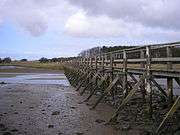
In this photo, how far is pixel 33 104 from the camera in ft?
61.7

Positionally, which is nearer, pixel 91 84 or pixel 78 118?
pixel 78 118

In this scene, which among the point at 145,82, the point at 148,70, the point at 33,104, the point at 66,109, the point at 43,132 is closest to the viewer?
the point at 43,132

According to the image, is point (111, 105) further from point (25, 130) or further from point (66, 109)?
point (25, 130)

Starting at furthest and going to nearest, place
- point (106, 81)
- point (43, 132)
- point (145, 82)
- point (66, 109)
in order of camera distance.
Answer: point (106, 81)
point (66, 109)
point (145, 82)
point (43, 132)

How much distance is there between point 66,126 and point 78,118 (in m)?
1.83

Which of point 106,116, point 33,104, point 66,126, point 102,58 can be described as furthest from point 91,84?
point 66,126

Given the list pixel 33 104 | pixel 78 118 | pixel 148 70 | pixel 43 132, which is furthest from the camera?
pixel 33 104

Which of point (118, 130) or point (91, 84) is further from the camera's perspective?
point (91, 84)

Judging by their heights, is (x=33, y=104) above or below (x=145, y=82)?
below

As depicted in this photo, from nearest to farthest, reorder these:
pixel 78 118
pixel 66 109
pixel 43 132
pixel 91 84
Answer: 1. pixel 43 132
2. pixel 78 118
3. pixel 66 109
4. pixel 91 84

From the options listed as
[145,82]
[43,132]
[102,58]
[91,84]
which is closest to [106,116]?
[145,82]

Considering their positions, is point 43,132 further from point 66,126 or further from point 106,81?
point 106,81

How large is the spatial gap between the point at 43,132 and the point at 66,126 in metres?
1.17

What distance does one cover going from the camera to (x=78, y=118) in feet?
46.8
